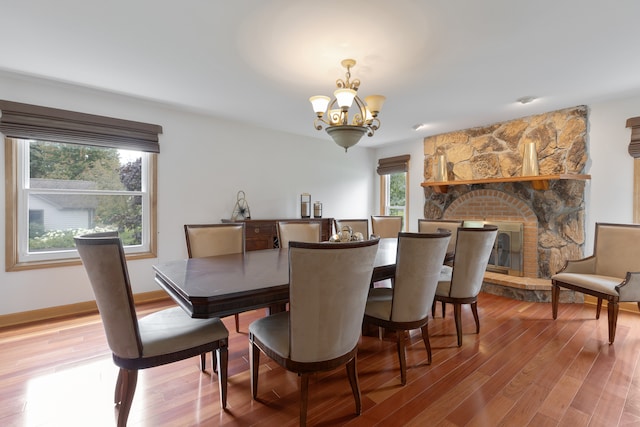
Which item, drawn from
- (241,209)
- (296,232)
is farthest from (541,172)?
(241,209)

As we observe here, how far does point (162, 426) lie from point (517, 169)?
14.6 feet

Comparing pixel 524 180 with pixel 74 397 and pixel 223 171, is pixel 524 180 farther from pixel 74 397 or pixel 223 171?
pixel 74 397

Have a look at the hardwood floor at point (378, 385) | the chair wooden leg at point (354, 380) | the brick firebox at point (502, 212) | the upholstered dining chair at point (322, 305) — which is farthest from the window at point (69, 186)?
the brick firebox at point (502, 212)

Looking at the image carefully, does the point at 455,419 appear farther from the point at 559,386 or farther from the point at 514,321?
the point at 514,321

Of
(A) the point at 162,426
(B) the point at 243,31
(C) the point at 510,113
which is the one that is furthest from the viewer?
(C) the point at 510,113

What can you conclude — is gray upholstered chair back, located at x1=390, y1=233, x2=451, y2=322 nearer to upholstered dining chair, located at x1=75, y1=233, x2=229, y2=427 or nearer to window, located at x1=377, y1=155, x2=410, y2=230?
upholstered dining chair, located at x1=75, y1=233, x2=229, y2=427

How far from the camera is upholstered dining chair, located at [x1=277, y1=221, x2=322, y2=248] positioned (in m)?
3.03

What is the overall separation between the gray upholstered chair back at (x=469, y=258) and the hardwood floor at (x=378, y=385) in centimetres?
47

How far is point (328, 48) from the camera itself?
82.4 inches

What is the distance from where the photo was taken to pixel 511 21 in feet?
5.97

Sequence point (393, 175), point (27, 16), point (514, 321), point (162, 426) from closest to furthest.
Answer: point (162, 426) → point (27, 16) → point (514, 321) → point (393, 175)

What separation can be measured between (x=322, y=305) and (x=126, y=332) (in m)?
0.91

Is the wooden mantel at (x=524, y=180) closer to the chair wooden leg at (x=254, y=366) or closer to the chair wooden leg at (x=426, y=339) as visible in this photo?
the chair wooden leg at (x=426, y=339)

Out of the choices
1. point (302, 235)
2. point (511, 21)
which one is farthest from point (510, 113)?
point (302, 235)
